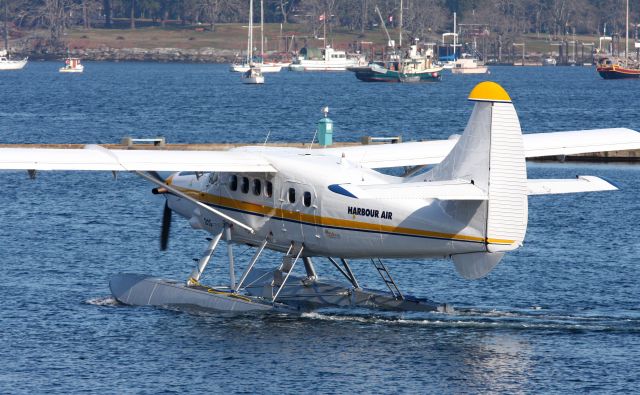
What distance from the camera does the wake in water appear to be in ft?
77.3

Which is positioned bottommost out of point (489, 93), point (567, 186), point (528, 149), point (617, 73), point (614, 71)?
point (567, 186)

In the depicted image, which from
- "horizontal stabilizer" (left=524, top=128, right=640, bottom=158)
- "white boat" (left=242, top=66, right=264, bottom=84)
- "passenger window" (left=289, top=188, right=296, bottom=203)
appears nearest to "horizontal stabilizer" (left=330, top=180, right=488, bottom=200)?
"passenger window" (left=289, top=188, right=296, bottom=203)

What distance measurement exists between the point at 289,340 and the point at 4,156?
6.09 meters

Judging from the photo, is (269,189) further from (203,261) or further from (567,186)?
(567,186)

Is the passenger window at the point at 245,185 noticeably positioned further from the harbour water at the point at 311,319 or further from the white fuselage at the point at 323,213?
the harbour water at the point at 311,319

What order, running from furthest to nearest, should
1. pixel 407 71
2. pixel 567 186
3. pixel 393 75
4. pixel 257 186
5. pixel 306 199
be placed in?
pixel 393 75 < pixel 407 71 < pixel 257 186 < pixel 306 199 < pixel 567 186

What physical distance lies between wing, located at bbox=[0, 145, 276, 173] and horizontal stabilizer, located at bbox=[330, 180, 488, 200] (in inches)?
153

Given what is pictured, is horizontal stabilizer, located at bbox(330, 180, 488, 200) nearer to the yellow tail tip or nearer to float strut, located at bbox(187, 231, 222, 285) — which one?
the yellow tail tip

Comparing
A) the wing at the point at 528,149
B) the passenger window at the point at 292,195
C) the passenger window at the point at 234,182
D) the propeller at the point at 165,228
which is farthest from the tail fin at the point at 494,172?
the propeller at the point at 165,228

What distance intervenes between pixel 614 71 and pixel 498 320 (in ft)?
545

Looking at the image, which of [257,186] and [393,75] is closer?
[257,186]

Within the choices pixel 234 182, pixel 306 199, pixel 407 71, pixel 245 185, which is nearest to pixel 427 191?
pixel 306 199

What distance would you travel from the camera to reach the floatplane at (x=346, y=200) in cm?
2103

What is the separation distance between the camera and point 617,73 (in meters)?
185
